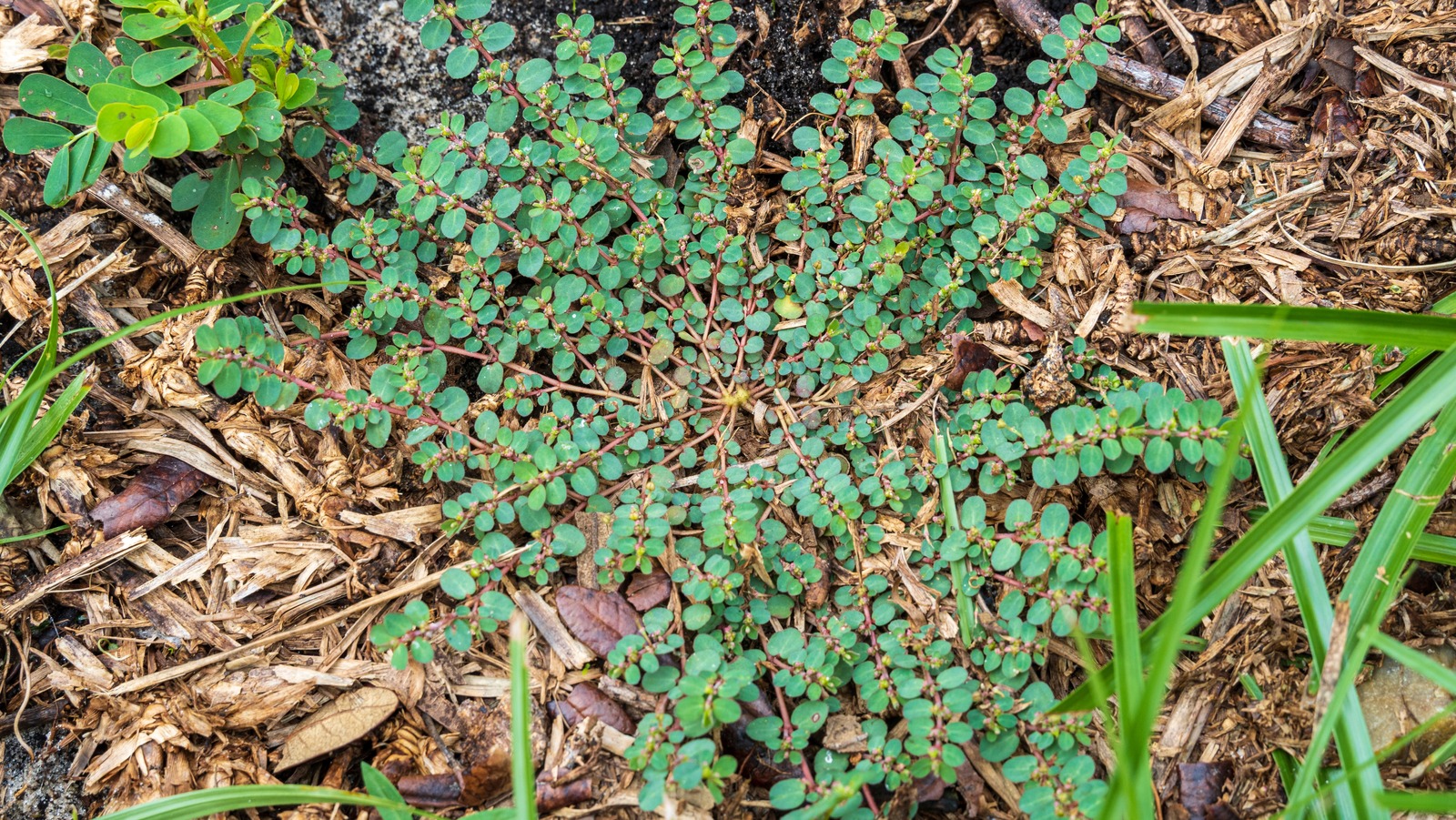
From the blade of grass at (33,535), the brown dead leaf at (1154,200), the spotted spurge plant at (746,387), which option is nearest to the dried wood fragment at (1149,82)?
the spotted spurge plant at (746,387)

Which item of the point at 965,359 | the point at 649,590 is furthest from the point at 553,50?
the point at 649,590

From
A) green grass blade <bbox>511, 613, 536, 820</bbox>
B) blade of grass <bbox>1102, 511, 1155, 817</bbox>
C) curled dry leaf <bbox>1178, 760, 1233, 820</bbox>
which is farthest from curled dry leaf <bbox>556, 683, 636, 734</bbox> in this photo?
curled dry leaf <bbox>1178, 760, 1233, 820</bbox>

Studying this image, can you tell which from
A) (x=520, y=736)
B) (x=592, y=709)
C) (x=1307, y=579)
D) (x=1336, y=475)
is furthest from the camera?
(x=592, y=709)

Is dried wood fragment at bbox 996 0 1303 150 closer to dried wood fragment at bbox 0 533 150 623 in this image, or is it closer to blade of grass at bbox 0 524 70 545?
dried wood fragment at bbox 0 533 150 623

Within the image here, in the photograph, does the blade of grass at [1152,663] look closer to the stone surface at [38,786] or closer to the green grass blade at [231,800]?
the green grass blade at [231,800]

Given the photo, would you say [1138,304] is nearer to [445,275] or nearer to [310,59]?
[445,275]

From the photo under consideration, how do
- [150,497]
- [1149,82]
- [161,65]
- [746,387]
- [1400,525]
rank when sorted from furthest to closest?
[1149,82] → [746,387] → [150,497] → [161,65] → [1400,525]

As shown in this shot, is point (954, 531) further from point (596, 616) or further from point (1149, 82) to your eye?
point (1149, 82)
